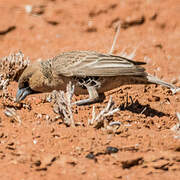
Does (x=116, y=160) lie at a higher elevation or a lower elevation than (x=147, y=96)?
lower

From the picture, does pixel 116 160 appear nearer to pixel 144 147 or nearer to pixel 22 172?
pixel 144 147

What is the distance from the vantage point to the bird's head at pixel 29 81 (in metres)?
7.06

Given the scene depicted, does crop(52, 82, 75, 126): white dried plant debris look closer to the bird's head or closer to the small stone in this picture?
the small stone

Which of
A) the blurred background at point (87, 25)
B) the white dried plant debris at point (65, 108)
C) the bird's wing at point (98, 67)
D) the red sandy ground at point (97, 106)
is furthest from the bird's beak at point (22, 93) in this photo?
the blurred background at point (87, 25)

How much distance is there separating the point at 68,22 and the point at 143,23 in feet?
6.94

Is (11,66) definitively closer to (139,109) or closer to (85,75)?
(85,75)

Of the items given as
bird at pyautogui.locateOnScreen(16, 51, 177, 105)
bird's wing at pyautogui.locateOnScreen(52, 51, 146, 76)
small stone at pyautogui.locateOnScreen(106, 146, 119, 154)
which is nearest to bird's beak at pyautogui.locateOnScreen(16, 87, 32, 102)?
bird at pyautogui.locateOnScreen(16, 51, 177, 105)

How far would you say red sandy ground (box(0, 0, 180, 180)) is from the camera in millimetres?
4781

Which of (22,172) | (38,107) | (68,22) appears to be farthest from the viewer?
(68,22)

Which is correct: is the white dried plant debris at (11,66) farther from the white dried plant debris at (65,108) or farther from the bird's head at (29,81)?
the white dried plant debris at (65,108)

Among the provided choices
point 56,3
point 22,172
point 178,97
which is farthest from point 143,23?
point 22,172

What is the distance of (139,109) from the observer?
7.07 meters

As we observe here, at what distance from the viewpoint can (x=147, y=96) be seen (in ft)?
25.3

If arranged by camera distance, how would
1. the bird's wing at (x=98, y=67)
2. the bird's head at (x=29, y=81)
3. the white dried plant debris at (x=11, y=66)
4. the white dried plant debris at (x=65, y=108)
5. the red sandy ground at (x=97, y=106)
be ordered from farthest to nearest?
the white dried plant debris at (x=11, y=66) < the bird's head at (x=29, y=81) < the bird's wing at (x=98, y=67) < the white dried plant debris at (x=65, y=108) < the red sandy ground at (x=97, y=106)
